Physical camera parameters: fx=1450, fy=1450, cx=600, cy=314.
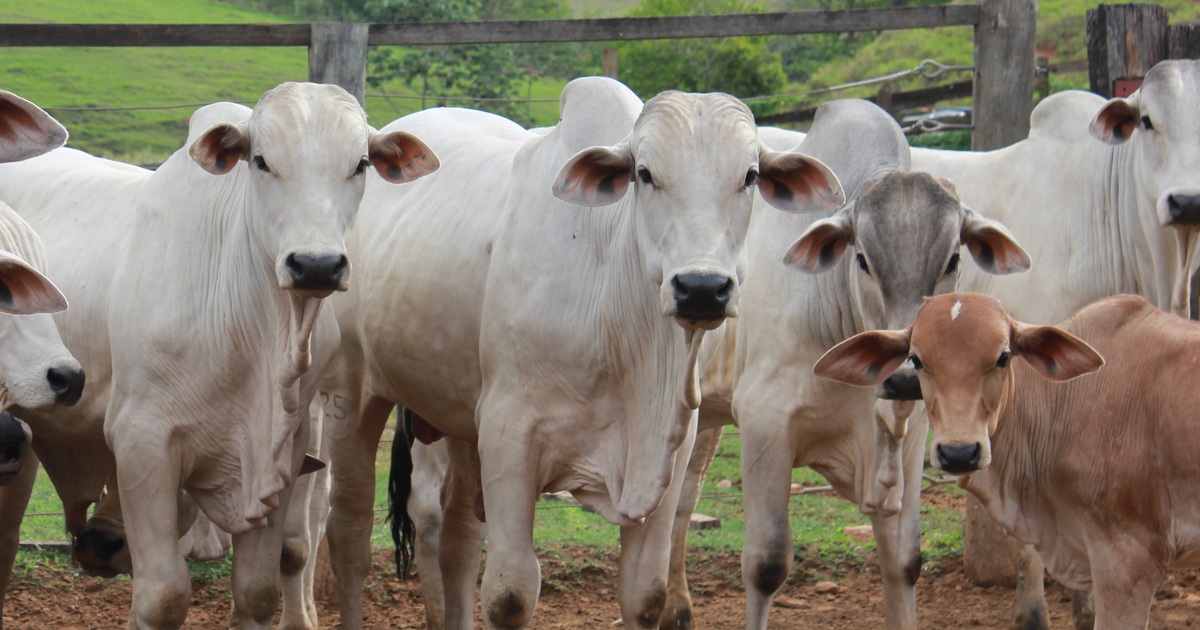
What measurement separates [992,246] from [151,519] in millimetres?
2732

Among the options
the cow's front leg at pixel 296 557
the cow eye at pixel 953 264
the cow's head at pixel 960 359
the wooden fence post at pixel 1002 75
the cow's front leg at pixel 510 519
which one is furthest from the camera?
the wooden fence post at pixel 1002 75

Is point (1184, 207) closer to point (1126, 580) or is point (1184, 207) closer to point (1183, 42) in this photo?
point (1126, 580)

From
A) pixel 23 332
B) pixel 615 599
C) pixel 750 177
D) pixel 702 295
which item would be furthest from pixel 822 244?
pixel 23 332

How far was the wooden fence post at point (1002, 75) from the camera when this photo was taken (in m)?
6.61

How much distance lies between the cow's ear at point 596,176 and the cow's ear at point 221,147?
3.09ft

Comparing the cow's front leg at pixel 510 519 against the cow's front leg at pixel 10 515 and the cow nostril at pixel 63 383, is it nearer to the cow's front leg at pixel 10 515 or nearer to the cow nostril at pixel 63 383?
the cow nostril at pixel 63 383

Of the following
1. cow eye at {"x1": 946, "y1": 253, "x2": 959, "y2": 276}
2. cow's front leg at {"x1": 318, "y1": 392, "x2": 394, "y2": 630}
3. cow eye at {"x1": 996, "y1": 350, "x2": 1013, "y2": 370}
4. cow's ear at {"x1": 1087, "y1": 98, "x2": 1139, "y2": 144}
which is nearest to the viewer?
cow eye at {"x1": 996, "y1": 350, "x2": 1013, "y2": 370}

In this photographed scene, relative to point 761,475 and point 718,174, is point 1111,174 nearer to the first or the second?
point 761,475

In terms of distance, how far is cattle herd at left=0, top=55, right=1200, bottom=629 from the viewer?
13.4ft

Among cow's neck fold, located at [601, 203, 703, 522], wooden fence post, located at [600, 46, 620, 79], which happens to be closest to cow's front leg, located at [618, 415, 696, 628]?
cow's neck fold, located at [601, 203, 703, 522]

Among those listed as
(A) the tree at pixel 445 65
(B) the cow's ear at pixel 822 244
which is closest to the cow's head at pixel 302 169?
(B) the cow's ear at pixel 822 244

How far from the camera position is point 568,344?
167 inches

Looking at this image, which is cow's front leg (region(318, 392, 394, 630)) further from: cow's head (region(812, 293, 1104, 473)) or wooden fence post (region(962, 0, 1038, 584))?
wooden fence post (region(962, 0, 1038, 584))

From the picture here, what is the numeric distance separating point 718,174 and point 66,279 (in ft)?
7.51
